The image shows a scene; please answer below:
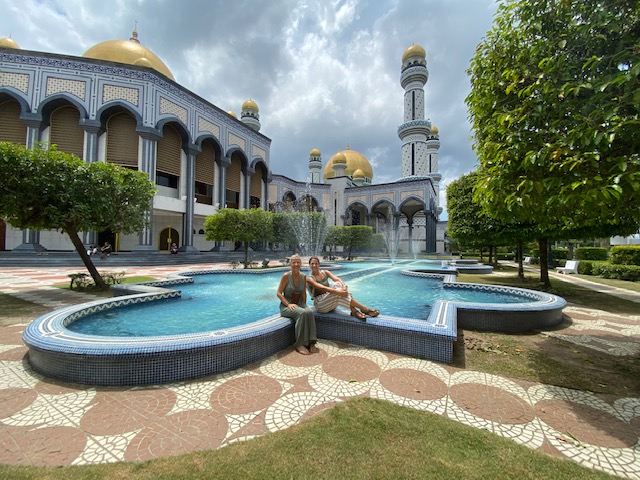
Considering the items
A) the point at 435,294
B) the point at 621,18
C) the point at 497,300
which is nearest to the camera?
the point at 621,18

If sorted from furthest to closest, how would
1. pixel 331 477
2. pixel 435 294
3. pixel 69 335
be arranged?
pixel 435 294
pixel 69 335
pixel 331 477

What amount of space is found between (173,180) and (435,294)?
79.0ft

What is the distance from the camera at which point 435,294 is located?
8.41 meters

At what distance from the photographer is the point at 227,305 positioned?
6.82 m

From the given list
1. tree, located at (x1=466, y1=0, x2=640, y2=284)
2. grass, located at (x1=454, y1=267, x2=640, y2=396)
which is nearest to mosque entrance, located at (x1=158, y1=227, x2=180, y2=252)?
grass, located at (x1=454, y1=267, x2=640, y2=396)

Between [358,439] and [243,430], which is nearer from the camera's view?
[358,439]

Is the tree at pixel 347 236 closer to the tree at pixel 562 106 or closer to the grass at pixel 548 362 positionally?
the grass at pixel 548 362

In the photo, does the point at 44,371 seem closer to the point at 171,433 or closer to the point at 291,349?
the point at 171,433

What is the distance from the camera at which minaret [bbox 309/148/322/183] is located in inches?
1909

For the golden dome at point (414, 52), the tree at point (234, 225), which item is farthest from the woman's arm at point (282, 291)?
the golden dome at point (414, 52)

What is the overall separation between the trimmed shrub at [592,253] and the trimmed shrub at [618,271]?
635 cm

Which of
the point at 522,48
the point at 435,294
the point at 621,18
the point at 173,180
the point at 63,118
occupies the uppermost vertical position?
the point at 63,118

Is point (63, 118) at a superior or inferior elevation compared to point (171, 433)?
superior

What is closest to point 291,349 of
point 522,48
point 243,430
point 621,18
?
point 243,430
